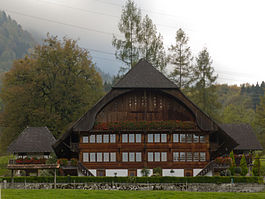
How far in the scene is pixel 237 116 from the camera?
316 ft

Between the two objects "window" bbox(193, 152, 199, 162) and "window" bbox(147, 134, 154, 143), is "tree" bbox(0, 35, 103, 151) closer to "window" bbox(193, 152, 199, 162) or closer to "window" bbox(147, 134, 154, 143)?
"window" bbox(147, 134, 154, 143)

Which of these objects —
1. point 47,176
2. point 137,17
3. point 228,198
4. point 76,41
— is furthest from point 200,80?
point 228,198

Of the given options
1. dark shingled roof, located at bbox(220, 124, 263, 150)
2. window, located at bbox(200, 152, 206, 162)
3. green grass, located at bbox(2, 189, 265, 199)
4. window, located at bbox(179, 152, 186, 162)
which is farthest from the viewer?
dark shingled roof, located at bbox(220, 124, 263, 150)

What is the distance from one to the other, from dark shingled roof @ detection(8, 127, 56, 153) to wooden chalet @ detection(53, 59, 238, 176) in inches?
312

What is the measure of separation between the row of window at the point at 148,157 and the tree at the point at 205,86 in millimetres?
22984

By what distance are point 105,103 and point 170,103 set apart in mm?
8318

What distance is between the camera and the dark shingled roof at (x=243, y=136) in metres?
61.4

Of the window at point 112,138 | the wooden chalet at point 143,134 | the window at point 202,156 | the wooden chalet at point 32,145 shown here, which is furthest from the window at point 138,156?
the wooden chalet at point 32,145

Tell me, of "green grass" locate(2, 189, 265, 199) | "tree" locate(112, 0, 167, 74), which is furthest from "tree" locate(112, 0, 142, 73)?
"green grass" locate(2, 189, 265, 199)

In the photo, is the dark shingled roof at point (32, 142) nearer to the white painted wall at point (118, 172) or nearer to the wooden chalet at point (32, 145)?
the wooden chalet at point (32, 145)

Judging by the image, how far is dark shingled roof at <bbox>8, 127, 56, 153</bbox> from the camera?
2334 inches

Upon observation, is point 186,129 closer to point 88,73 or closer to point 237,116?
point 88,73

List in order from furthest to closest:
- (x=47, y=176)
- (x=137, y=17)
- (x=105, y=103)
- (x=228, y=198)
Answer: (x=137, y=17) → (x=105, y=103) → (x=47, y=176) → (x=228, y=198)

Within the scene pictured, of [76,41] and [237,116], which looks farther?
[237,116]
